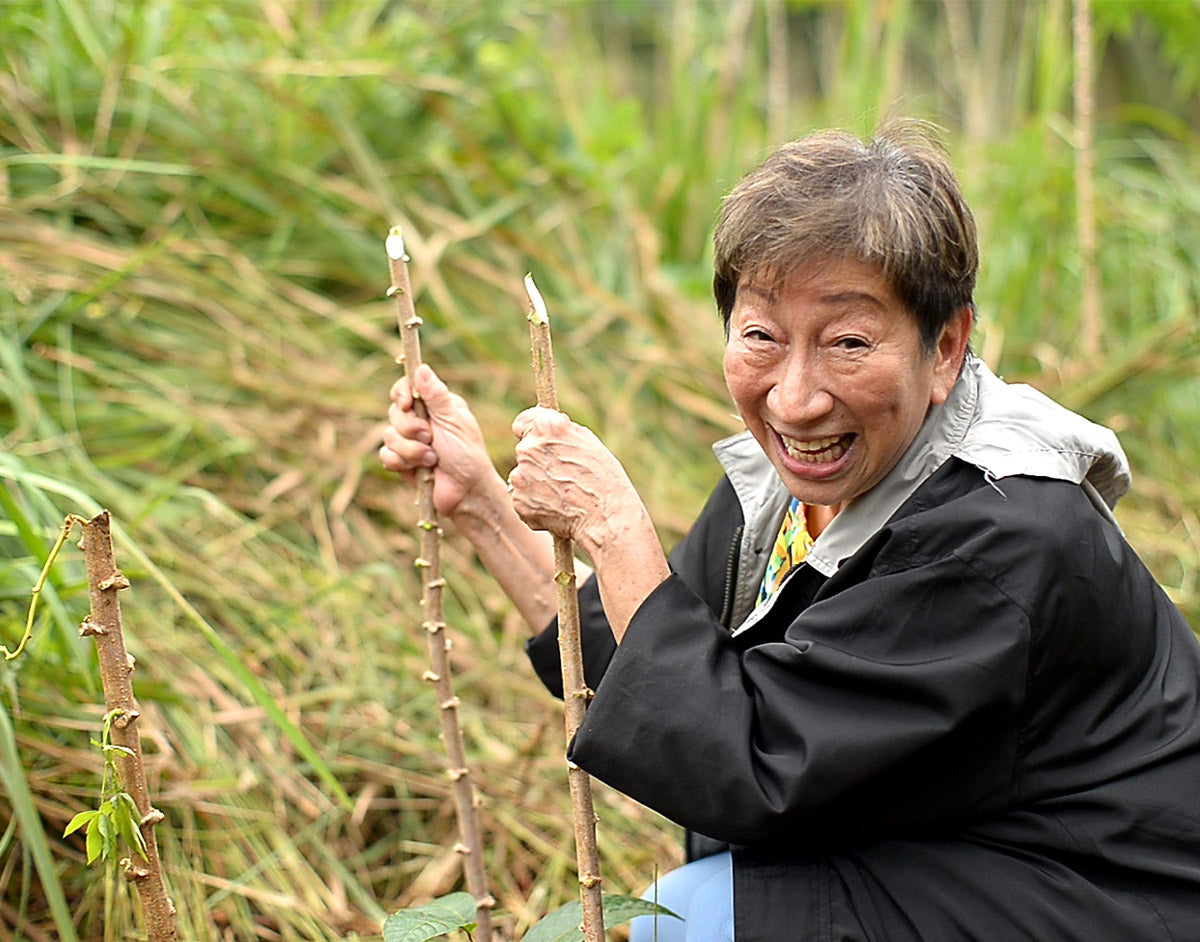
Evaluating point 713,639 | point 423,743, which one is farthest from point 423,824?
point 713,639

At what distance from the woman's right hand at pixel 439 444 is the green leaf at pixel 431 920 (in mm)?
518

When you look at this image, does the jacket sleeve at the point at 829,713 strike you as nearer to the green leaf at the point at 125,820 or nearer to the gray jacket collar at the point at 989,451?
the gray jacket collar at the point at 989,451

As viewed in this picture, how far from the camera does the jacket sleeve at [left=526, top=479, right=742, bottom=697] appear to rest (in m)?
1.79

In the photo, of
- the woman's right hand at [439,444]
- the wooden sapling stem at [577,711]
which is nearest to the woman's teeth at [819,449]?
the wooden sapling stem at [577,711]

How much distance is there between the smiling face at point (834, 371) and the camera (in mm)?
1395

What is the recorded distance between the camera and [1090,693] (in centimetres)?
142

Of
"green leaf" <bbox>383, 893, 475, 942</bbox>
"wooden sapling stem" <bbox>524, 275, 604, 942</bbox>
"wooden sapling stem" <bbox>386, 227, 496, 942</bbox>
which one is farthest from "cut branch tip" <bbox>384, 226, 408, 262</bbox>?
"green leaf" <bbox>383, 893, 475, 942</bbox>

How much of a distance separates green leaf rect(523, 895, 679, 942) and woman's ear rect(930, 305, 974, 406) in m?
0.68

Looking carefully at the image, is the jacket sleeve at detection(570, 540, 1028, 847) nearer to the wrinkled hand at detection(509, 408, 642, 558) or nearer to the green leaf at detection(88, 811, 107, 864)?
the wrinkled hand at detection(509, 408, 642, 558)

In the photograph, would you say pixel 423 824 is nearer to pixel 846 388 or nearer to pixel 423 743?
pixel 423 743

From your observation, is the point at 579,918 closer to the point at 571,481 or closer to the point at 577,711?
the point at 577,711

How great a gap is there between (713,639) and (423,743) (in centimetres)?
120

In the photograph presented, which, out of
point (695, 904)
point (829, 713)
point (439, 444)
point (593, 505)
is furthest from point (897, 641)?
point (439, 444)

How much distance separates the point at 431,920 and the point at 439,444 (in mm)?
613
